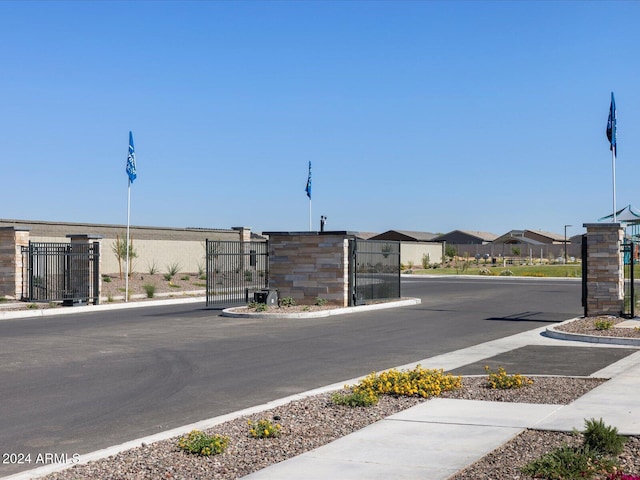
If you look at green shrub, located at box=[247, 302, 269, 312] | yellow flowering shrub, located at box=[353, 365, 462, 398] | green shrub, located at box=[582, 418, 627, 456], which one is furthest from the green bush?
green shrub, located at box=[247, 302, 269, 312]

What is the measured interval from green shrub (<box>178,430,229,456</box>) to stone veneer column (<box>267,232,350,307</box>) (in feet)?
64.7

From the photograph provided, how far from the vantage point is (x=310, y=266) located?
27906 mm

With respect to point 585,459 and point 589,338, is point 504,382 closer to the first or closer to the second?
point 585,459

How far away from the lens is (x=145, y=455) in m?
7.61

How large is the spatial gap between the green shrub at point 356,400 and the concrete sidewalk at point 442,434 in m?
0.58

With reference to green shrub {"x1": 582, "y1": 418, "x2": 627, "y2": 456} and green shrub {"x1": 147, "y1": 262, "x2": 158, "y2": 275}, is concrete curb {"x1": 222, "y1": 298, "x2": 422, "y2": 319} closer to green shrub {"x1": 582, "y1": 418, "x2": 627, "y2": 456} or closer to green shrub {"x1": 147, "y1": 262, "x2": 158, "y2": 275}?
green shrub {"x1": 582, "y1": 418, "x2": 627, "y2": 456}

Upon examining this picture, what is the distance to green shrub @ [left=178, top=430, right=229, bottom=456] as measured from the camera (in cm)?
758

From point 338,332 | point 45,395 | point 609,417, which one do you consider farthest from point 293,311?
point 609,417

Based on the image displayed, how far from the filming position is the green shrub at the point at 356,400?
9922 mm

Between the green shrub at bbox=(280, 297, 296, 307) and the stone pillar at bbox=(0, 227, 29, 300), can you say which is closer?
the green shrub at bbox=(280, 297, 296, 307)

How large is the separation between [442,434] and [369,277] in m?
22.2

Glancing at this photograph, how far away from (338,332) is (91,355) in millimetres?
6512

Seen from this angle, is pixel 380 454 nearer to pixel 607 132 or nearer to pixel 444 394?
pixel 444 394

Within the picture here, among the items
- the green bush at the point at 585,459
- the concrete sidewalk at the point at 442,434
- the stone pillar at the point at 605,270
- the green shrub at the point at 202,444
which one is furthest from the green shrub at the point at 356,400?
the stone pillar at the point at 605,270
